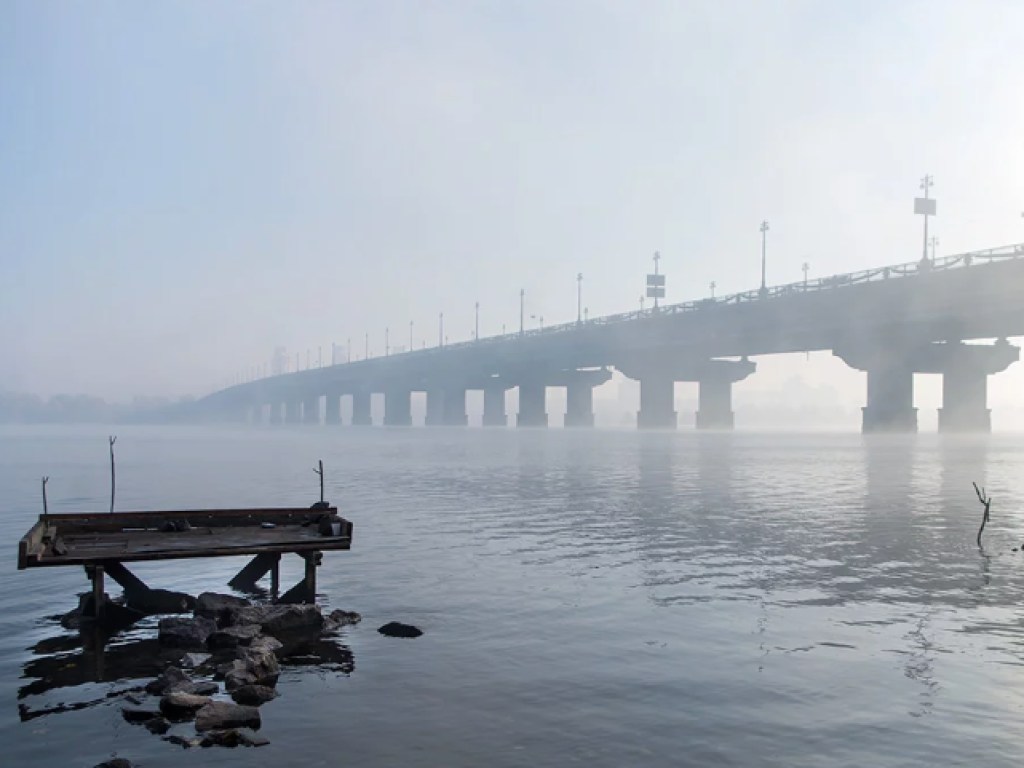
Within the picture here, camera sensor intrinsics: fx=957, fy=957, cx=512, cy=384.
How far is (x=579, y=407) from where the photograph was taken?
622ft

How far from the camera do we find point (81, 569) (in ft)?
83.3

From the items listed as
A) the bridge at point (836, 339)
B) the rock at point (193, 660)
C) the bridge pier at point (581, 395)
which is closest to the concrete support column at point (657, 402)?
the bridge at point (836, 339)

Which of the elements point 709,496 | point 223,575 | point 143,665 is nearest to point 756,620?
point 143,665

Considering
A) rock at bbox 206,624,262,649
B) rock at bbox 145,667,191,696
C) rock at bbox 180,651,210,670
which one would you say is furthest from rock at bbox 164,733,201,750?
rock at bbox 206,624,262,649

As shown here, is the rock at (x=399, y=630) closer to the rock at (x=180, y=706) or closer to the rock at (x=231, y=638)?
the rock at (x=231, y=638)

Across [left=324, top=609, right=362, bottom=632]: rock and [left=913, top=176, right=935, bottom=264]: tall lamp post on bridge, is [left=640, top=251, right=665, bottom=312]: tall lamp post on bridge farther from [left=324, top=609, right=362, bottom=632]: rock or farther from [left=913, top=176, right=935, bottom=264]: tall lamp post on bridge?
[left=324, top=609, right=362, bottom=632]: rock

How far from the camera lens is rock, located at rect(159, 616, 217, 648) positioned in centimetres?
1645

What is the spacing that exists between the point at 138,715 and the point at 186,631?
4.21 meters

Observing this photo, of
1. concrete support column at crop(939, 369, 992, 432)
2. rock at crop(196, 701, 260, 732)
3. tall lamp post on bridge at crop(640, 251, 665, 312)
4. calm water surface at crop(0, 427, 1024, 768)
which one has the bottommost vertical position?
calm water surface at crop(0, 427, 1024, 768)

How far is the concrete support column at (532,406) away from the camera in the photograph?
196 m

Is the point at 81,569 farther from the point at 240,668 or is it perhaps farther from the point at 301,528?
the point at 240,668

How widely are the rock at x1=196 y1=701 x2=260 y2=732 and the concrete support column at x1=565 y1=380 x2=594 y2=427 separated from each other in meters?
174

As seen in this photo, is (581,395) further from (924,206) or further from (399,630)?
(399,630)

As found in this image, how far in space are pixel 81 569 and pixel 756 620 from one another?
1767 cm
